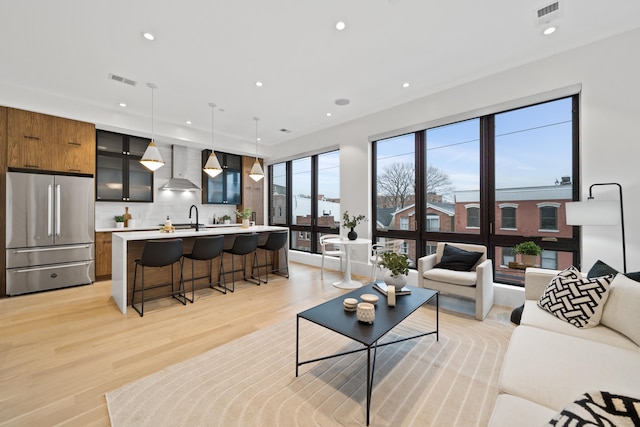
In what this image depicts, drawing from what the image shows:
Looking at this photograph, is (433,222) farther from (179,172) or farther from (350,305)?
(179,172)

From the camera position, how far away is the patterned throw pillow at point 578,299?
191cm

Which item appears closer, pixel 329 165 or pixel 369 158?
pixel 369 158

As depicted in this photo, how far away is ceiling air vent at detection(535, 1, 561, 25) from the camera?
7.99ft

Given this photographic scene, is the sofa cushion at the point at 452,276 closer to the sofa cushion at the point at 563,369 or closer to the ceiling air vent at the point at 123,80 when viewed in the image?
the sofa cushion at the point at 563,369

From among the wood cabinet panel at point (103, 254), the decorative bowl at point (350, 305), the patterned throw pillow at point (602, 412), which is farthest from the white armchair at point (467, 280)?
the wood cabinet panel at point (103, 254)

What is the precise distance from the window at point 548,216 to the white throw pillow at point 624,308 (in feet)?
4.90

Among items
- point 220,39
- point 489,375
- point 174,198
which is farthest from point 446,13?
point 174,198

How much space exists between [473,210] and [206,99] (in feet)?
14.7

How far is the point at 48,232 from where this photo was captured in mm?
4113

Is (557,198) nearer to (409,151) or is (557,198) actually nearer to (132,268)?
(409,151)

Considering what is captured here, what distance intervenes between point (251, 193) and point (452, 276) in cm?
540

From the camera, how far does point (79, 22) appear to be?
2.61 m

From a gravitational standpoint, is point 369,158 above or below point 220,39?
below

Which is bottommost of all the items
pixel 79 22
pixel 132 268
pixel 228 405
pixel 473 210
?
pixel 228 405
